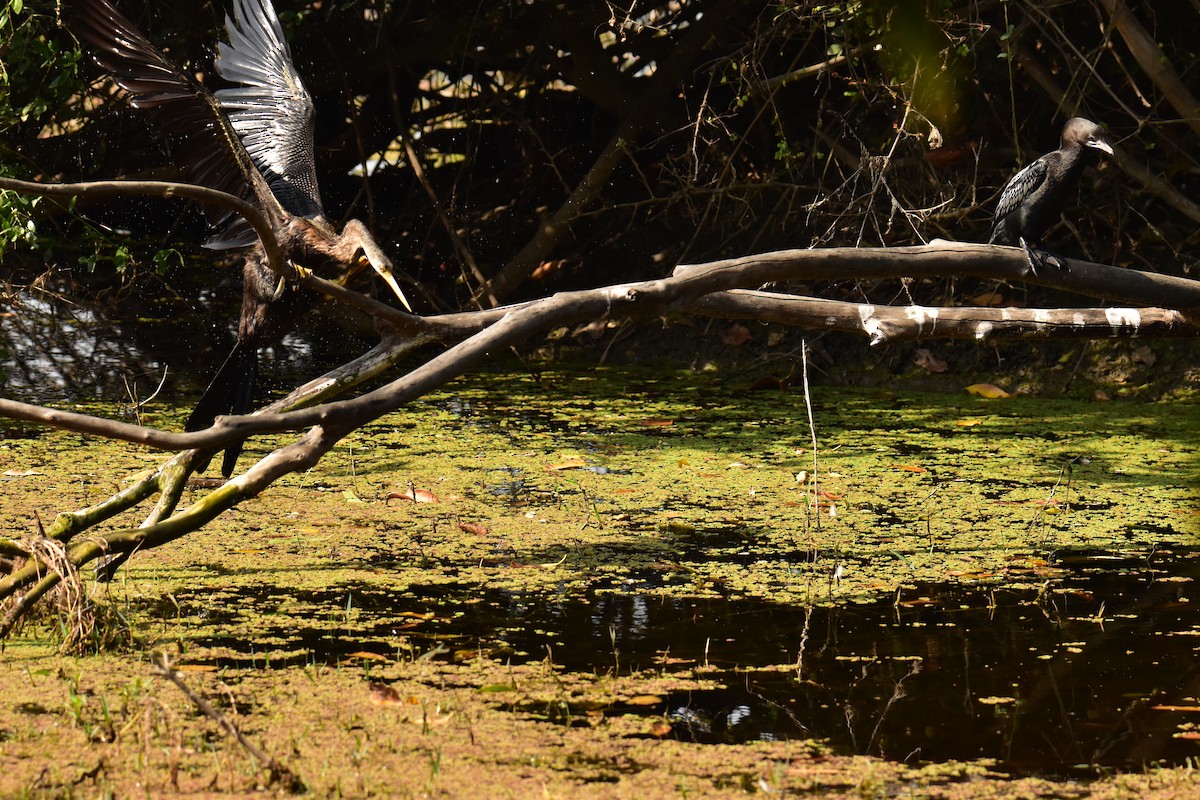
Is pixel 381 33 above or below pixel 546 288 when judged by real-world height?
above

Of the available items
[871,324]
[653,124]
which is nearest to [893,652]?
[871,324]

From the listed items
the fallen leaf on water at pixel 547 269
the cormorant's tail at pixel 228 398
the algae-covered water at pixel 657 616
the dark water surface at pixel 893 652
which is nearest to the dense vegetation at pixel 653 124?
the fallen leaf on water at pixel 547 269

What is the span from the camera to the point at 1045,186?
11.6ft

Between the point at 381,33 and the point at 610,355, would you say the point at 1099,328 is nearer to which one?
the point at 610,355

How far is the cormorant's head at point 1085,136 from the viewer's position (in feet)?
11.7

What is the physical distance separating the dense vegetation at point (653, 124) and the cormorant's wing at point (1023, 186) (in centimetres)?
88

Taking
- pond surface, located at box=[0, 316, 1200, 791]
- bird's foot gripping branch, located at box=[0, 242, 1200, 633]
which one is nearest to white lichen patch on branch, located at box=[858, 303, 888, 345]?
bird's foot gripping branch, located at box=[0, 242, 1200, 633]

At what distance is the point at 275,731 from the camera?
2275mm

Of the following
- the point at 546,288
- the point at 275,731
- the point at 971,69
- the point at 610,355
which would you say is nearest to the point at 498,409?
the point at 610,355

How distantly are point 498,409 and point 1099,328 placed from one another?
8.22 ft

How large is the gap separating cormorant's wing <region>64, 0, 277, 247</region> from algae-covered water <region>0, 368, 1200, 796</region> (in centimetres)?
96

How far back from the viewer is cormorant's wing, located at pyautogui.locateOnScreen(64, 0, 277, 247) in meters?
3.56

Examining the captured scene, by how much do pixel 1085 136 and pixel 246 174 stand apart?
2.21m

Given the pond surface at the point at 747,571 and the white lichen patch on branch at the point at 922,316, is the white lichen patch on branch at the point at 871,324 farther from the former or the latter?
the pond surface at the point at 747,571
